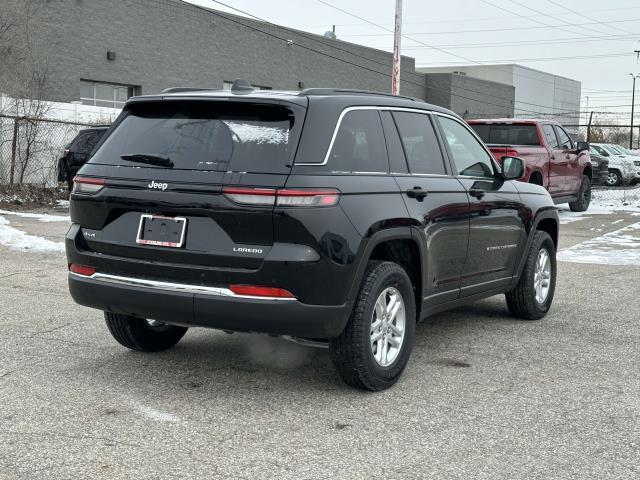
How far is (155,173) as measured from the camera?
15.5 feet

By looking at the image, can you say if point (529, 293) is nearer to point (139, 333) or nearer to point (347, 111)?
point (347, 111)

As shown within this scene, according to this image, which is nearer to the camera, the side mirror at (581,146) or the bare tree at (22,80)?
the side mirror at (581,146)

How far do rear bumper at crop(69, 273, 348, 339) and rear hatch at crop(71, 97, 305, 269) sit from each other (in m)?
0.17

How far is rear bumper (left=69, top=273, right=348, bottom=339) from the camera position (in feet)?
14.6

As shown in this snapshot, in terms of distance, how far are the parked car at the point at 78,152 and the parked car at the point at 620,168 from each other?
64.8 feet

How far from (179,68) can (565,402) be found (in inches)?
1161

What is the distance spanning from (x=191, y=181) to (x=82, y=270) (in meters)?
0.99

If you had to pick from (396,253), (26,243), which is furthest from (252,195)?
(26,243)

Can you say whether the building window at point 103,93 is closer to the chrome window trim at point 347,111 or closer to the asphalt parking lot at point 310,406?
the asphalt parking lot at point 310,406

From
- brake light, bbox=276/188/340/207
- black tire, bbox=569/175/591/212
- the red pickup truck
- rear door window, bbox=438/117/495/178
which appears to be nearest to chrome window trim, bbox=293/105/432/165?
brake light, bbox=276/188/340/207

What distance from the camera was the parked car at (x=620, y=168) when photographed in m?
29.7

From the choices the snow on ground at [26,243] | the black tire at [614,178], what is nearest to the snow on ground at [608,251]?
the snow on ground at [26,243]

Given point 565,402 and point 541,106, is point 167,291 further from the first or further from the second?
point 541,106

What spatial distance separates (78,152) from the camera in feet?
56.1
